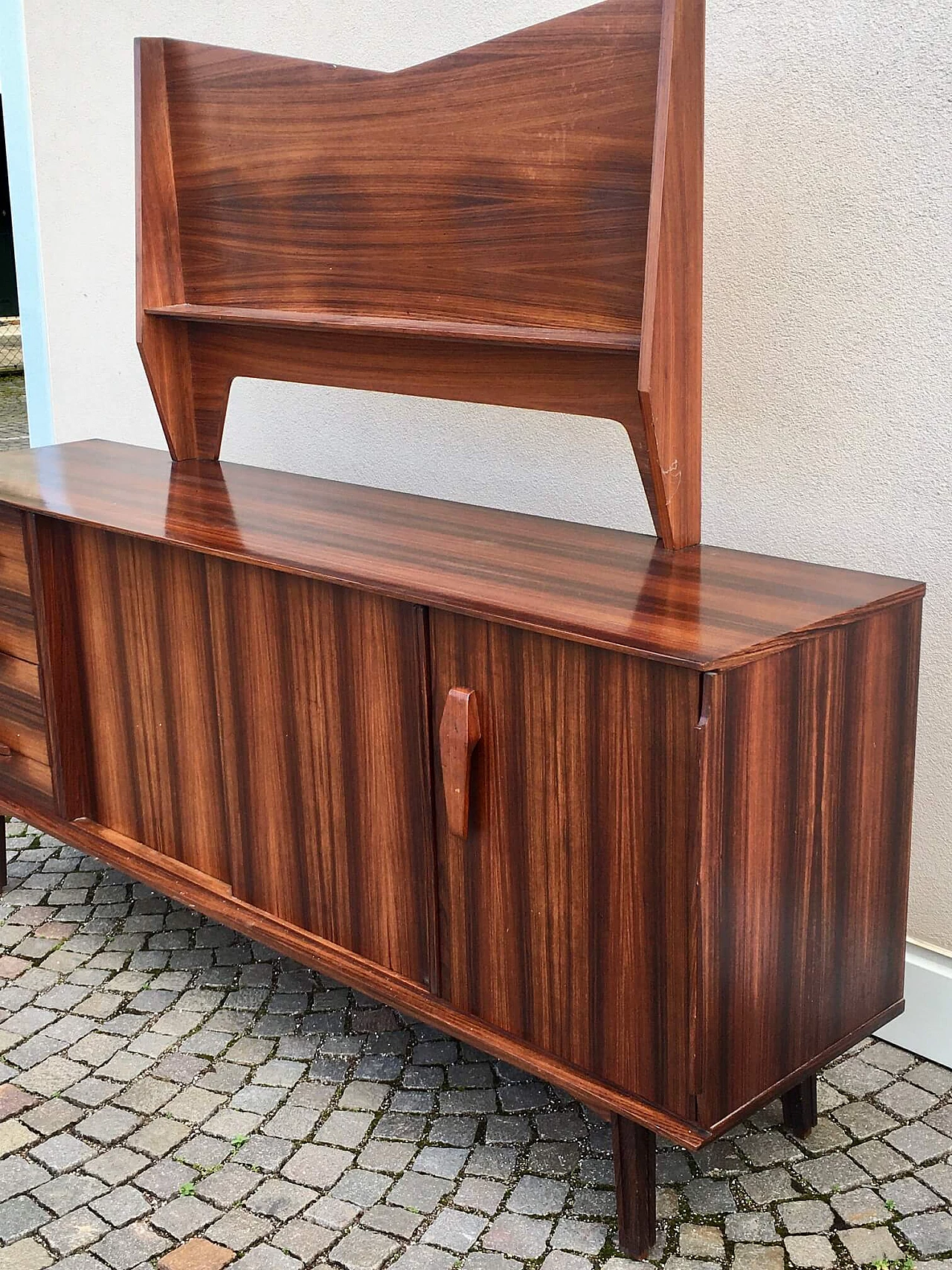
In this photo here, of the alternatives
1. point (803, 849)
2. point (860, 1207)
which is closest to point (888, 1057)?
point (860, 1207)

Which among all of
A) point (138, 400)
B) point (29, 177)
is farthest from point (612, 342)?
point (29, 177)

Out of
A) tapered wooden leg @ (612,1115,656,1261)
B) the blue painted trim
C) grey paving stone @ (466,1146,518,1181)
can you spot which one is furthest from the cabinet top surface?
the blue painted trim

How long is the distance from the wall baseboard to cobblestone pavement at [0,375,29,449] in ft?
21.7

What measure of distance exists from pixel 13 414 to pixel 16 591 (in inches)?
344

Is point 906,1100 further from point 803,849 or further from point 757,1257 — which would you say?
point 803,849

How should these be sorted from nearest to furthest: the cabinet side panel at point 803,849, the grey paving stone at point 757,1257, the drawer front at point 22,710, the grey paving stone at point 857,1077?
the cabinet side panel at point 803,849
the grey paving stone at point 757,1257
the grey paving stone at point 857,1077
the drawer front at point 22,710

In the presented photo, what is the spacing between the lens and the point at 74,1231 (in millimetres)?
2311

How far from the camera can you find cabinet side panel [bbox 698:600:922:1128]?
6.59 ft

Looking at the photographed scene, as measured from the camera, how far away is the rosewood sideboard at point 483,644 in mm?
2076

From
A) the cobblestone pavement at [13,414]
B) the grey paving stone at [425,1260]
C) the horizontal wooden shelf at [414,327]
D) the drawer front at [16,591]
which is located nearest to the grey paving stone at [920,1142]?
the grey paving stone at [425,1260]

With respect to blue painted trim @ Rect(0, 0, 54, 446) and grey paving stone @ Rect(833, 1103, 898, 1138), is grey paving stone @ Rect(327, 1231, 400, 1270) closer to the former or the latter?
grey paving stone @ Rect(833, 1103, 898, 1138)

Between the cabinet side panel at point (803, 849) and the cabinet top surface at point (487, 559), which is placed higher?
the cabinet top surface at point (487, 559)

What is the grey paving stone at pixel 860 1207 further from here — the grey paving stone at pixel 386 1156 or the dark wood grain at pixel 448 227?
the dark wood grain at pixel 448 227

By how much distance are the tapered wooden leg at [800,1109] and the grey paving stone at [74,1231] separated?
1191mm
